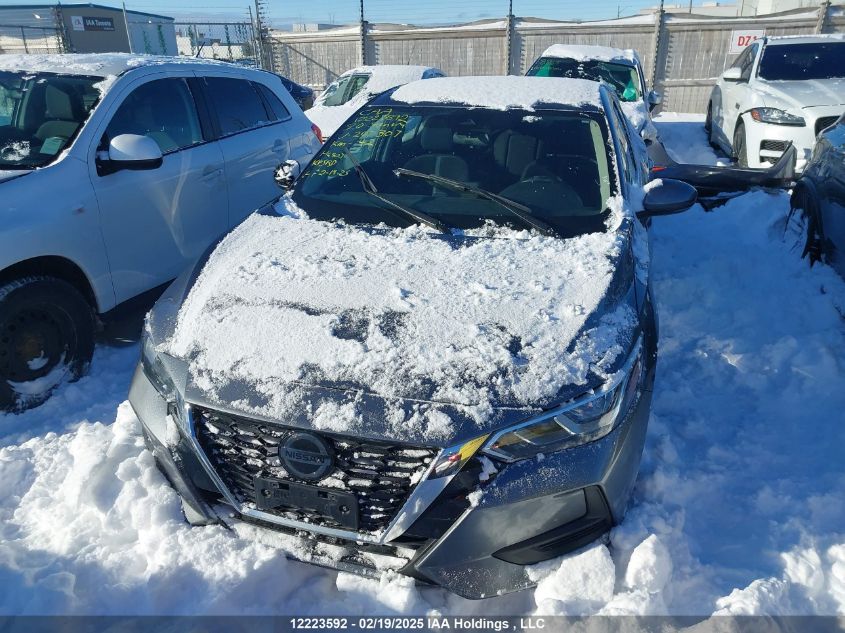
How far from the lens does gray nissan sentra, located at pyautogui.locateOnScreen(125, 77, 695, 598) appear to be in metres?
2.04

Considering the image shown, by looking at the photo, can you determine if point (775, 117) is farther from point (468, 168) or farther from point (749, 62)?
point (468, 168)

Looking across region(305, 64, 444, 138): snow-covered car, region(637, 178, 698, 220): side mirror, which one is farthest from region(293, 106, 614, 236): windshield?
region(305, 64, 444, 138): snow-covered car

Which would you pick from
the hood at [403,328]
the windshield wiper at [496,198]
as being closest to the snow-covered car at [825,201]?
the hood at [403,328]

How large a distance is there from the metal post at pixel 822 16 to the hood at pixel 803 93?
34.0ft

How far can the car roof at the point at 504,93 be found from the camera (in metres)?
3.58

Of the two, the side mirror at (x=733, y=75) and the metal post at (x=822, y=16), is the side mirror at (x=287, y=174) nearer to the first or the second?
the side mirror at (x=733, y=75)

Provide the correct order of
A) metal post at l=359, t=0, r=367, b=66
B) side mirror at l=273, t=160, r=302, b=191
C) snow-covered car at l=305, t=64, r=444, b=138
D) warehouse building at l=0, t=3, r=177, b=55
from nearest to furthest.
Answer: side mirror at l=273, t=160, r=302, b=191 < snow-covered car at l=305, t=64, r=444, b=138 < metal post at l=359, t=0, r=367, b=66 < warehouse building at l=0, t=3, r=177, b=55

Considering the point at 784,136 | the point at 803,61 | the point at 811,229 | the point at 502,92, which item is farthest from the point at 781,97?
the point at 502,92

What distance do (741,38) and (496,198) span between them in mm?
17156

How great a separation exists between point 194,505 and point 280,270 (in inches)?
39.3

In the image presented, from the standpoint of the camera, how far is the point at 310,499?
2104 millimetres

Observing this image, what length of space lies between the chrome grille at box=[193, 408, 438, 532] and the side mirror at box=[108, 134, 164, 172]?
2.09 meters

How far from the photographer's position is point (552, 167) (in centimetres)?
332

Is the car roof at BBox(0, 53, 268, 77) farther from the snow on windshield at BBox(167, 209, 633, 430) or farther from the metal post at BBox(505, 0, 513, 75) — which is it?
the metal post at BBox(505, 0, 513, 75)
